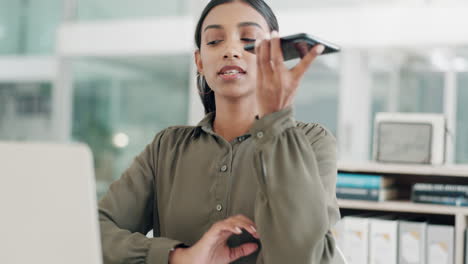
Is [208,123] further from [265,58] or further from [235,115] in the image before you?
[265,58]

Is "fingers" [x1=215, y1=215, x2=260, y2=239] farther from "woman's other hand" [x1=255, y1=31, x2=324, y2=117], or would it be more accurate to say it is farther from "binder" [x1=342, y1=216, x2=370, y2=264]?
"binder" [x1=342, y1=216, x2=370, y2=264]

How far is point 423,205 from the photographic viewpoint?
215 centimetres

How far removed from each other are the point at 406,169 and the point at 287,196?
4.49ft

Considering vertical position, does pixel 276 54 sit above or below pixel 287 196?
above

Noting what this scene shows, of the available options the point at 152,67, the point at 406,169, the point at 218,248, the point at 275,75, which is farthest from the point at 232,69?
the point at 152,67

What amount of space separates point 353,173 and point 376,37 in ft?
8.19

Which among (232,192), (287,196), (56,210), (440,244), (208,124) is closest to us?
(56,210)

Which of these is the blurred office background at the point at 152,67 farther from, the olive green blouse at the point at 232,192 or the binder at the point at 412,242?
the olive green blouse at the point at 232,192

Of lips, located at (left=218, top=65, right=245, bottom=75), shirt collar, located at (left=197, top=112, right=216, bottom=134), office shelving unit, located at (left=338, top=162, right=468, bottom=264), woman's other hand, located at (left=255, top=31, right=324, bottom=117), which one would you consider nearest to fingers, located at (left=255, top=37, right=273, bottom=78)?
woman's other hand, located at (left=255, top=31, right=324, bottom=117)

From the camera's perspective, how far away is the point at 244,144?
1.23 m

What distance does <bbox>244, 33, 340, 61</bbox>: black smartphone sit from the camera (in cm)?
90

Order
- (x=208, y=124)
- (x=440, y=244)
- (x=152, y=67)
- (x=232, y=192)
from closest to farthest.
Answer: (x=232, y=192) < (x=208, y=124) < (x=440, y=244) < (x=152, y=67)

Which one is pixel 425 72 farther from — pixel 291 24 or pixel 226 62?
pixel 226 62

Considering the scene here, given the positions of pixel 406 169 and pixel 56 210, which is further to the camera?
pixel 406 169
